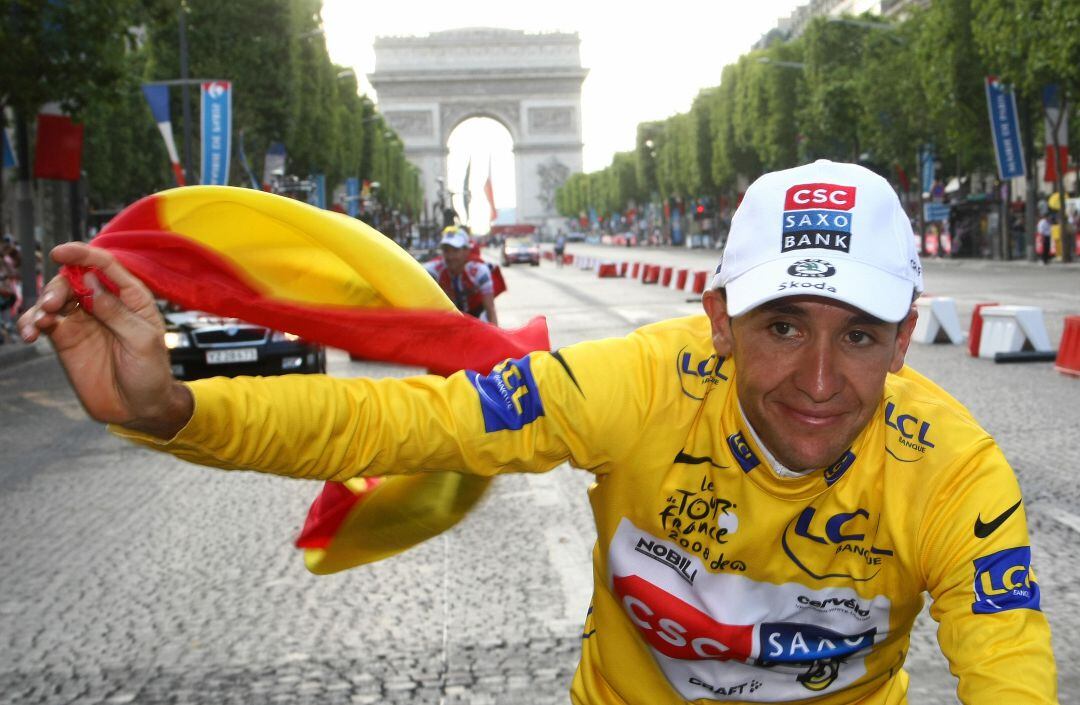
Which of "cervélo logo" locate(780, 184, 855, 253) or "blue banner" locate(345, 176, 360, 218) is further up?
"blue banner" locate(345, 176, 360, 218)

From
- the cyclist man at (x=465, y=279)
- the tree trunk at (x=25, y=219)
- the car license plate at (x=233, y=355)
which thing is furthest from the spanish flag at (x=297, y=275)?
the tree trunk at (x=25, y=219)

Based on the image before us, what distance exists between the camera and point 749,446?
236 centimetres

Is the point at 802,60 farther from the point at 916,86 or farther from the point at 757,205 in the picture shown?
the point at 757,205

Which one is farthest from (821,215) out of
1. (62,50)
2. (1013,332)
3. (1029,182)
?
(1029,182)

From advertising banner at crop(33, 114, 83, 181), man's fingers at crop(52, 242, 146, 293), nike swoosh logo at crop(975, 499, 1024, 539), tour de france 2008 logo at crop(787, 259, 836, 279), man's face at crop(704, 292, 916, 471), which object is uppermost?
advertising banner at crop(33, 114, 83, 181)

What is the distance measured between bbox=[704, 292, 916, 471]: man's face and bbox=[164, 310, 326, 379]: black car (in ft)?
40.2

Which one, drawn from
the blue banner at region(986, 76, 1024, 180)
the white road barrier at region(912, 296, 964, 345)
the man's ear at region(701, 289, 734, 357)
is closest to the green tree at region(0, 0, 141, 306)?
the white road barrier at region(912, 296, 964, 345)

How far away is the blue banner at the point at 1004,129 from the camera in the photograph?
1352 inches

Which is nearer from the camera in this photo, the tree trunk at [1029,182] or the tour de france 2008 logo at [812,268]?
the tour de france 2008 logo at [812,268]

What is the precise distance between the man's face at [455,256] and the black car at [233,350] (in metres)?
4.16

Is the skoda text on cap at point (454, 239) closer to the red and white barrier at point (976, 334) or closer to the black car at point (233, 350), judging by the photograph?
the black car at point (233, 350)

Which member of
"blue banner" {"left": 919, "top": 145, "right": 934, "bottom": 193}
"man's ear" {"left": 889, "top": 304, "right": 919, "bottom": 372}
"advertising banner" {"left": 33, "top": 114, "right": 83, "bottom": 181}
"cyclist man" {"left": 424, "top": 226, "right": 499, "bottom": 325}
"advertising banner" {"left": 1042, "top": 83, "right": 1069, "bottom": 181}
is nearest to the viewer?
"man's ear" {"left": 889, "top": 304, "right": 919, "bottom": 372}

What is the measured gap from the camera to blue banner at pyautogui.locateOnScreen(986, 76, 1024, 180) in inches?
1352

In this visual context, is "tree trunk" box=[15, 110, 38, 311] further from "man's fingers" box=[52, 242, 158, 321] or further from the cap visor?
the cap visor
